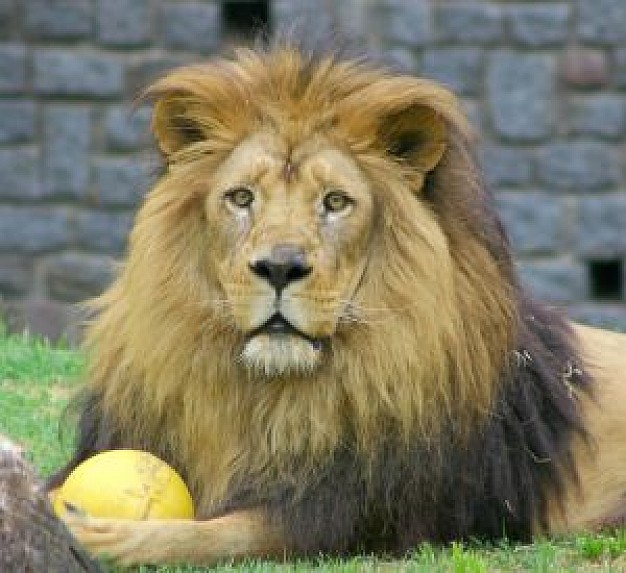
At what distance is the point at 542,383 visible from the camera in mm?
6578

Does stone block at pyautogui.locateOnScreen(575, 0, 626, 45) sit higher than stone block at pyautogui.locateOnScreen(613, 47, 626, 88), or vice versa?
stone block at pyautogui.locateOnScreen(575, 0, 626, 45)

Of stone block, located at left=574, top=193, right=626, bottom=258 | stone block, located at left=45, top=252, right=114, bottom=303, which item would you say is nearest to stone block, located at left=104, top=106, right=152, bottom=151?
stone block, located at left=45, top=252, right=114, bottom=303

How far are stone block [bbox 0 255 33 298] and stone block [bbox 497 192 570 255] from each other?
2.65 meters

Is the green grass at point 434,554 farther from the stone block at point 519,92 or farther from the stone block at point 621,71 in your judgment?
A: the stone block at point 621,71

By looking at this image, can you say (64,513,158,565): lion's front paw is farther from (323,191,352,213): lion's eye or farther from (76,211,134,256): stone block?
(76,211,134,256): stone block

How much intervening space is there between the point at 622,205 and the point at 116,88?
9.40ft

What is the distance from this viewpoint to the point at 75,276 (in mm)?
13750

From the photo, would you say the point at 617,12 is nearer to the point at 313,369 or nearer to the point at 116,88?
the point at 116,88

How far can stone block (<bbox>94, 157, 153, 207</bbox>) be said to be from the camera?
13.6m

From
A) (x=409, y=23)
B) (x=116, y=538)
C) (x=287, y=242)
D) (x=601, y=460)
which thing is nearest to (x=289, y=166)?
(x=287, y=242)

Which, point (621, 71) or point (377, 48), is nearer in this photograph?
point (377, 48)

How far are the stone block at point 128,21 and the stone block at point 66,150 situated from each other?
442 millimetres

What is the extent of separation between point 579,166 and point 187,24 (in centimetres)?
230

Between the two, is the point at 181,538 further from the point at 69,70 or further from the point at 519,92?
the point at 69,70
